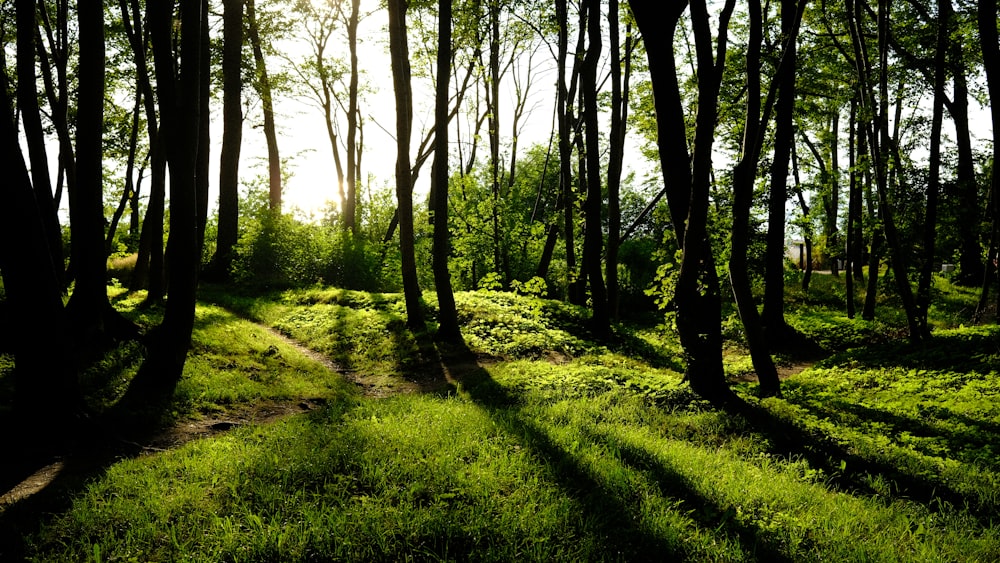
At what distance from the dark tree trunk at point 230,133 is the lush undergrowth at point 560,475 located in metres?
10.1

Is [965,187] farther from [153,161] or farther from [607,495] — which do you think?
[153,161]

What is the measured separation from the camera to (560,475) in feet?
13.9

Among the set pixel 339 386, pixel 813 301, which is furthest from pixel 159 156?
pixel 813 301

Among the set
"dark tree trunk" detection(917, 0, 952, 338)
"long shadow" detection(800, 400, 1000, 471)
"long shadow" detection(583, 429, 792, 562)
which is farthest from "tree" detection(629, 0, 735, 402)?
"dark tree trunk" detection(917, 0, 952, 338)

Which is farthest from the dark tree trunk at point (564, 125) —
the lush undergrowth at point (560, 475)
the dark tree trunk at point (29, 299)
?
the dark tree trunk at point (29, 299)

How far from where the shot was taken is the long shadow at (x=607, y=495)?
3264 mm

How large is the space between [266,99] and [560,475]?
18.0 meters

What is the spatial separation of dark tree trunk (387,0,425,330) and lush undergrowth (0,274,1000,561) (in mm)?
3644

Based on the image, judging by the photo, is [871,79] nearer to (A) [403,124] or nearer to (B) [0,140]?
(A) [403,124]

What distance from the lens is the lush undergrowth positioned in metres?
3.27

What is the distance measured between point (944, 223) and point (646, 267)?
36.7 feet

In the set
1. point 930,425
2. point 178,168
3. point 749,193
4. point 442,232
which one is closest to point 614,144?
point 442,232

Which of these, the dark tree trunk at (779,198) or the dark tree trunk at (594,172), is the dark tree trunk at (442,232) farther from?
the dark tree trunk at (779,198)

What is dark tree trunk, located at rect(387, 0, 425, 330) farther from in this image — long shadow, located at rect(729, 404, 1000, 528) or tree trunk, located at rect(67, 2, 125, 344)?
long shadow, located at rect(729, 404, 1000, 528)
